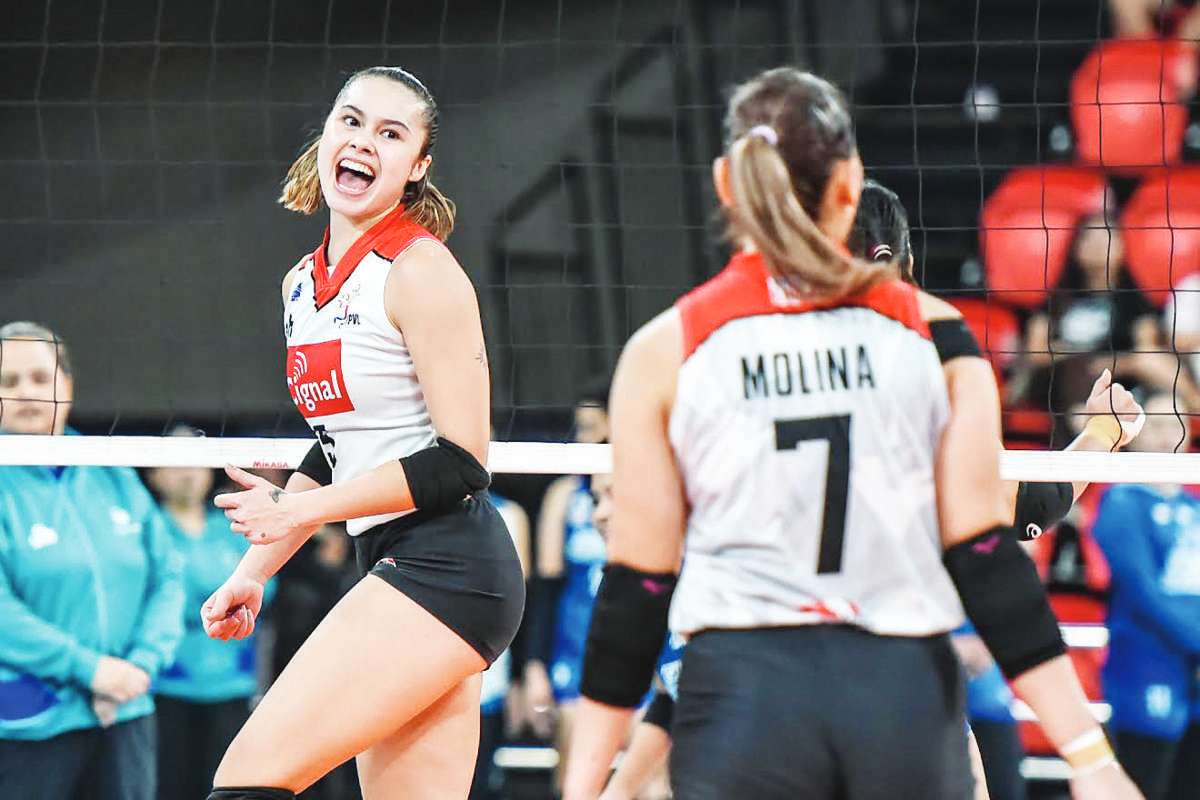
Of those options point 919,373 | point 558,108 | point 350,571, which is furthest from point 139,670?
point 558,108

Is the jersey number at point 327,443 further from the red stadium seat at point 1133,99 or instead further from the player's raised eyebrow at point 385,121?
the red stadium seat at point 1133,99

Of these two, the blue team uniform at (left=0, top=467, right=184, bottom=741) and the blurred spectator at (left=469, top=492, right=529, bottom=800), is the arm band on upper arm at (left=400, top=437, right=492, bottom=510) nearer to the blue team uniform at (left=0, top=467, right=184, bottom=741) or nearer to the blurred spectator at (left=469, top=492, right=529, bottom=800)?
the blue team uniform at (left=0, top=467, right=184, bottom=741)

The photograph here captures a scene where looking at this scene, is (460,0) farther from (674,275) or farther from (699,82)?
(674,275)

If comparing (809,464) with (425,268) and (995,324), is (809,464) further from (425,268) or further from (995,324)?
(995,324)

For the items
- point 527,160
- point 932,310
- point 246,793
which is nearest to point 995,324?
point 527,160

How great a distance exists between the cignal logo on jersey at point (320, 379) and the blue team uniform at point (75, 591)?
2.22 meters

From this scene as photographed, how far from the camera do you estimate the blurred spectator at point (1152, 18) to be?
8.85 metres

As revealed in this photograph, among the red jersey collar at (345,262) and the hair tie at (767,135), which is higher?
the hair tie at (767,135)

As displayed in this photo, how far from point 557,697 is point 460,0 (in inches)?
171

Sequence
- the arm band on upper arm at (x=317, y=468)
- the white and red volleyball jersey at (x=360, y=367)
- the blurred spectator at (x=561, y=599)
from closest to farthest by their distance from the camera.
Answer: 1. the white and red volleyball jersey at (x=360, y=367)
2. the arm band on upper arm at (x=317, y=468)
3. the blurred spectator at (x=561, y=599)

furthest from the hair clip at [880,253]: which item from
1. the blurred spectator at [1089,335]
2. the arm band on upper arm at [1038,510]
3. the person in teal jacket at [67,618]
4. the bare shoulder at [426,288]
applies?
the blurred spectator at [1089,335]

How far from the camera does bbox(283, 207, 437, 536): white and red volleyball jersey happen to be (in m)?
3.36

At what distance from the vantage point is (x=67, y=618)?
5.40 metres

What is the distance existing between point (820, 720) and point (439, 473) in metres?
1.24
